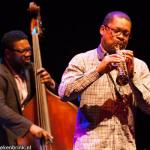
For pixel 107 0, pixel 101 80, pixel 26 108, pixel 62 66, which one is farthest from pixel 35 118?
pixel 107 0

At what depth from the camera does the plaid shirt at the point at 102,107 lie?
2850 millimetres

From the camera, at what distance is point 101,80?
2941 mm

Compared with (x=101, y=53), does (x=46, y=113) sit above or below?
below

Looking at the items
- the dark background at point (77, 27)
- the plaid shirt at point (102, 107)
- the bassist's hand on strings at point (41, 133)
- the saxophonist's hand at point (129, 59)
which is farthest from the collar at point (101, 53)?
the dark background at point (77, 27)

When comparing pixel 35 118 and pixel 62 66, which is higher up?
pixel 62 66

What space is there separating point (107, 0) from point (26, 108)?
1903 millimetres

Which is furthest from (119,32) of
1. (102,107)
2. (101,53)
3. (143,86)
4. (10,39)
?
(10,39)

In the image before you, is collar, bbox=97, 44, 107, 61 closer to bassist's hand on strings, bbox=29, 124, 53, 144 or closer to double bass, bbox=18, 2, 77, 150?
double bass, bbox=18, 2, 77, 150

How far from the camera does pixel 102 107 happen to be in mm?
2867

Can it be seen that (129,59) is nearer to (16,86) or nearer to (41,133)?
(41,133)

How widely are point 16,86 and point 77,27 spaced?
5.52ft

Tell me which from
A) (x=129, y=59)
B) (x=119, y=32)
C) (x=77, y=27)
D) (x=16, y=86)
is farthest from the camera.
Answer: (x=77, y=27)

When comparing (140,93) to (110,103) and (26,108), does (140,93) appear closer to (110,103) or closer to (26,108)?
(110,103)

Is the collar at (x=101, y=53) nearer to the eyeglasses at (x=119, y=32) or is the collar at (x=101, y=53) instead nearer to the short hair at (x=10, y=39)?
the eyeglasses at (x=119, y=32)
